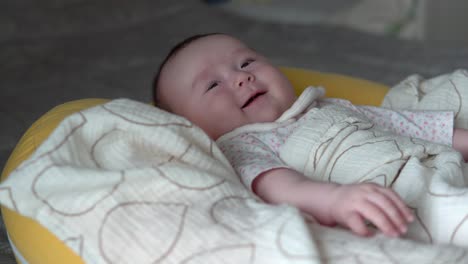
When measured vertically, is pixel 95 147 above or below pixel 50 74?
above

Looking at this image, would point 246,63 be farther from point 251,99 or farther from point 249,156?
point 249,156

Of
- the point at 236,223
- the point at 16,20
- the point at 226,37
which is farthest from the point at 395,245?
the point at 16,20

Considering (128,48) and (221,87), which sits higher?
(221,87)

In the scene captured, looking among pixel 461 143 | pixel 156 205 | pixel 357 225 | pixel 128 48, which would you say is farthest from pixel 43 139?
pixel 128 48

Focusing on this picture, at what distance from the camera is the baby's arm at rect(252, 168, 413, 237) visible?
31.6 inches

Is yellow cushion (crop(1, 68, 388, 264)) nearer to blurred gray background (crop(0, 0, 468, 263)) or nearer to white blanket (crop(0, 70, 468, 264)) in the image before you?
white blanket (crop(0, 70, 468, 264))

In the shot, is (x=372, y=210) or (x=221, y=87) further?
(x=221, y=87)

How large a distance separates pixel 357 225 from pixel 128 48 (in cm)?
169

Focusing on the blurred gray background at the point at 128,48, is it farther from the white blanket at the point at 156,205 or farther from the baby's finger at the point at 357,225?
the baby's finger at the point at 357,225

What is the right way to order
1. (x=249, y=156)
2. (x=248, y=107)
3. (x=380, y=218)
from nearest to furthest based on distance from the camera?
(x=380, y=218) → (x=249, y=156) → (x=248, y=107)

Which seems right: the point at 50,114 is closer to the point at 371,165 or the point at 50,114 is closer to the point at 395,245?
the point at 371,165

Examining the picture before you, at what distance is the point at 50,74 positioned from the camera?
2127mm

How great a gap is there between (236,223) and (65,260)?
271 millimetres

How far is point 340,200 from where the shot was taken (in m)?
0.86
